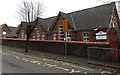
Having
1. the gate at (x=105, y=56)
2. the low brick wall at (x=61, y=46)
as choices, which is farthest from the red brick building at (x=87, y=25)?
the gate at (x=105, y=56)

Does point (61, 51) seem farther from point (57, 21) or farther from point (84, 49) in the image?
point (57, 21)

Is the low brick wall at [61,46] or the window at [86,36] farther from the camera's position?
the window at [86,36]

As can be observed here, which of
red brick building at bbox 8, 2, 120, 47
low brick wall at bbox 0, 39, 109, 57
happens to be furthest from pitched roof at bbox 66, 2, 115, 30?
low brick wall at bbox 0, 39, 109, 57

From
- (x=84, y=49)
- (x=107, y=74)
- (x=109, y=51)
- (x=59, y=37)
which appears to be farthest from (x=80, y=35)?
(x=107, y=74)

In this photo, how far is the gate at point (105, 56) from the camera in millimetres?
8609

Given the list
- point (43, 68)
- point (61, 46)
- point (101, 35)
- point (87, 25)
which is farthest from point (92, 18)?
point (43, 68)

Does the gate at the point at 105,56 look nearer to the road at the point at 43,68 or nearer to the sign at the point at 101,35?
the road at the point at 43,68

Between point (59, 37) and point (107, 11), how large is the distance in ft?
37.9

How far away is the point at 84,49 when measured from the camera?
12328 mm

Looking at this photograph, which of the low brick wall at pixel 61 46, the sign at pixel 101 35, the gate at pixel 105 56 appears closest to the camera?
the gate at pixel 105 56

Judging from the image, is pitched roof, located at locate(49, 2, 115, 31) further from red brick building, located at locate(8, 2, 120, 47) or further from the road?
the road

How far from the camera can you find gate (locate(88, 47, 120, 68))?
8609 mm

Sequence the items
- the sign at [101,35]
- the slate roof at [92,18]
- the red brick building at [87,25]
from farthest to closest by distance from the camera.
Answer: the slate roof at [92,18], the red brick building at [87,25], the sign at [101,35]

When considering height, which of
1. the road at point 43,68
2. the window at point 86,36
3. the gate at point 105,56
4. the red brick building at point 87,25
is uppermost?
the red brick building at point 87,25
